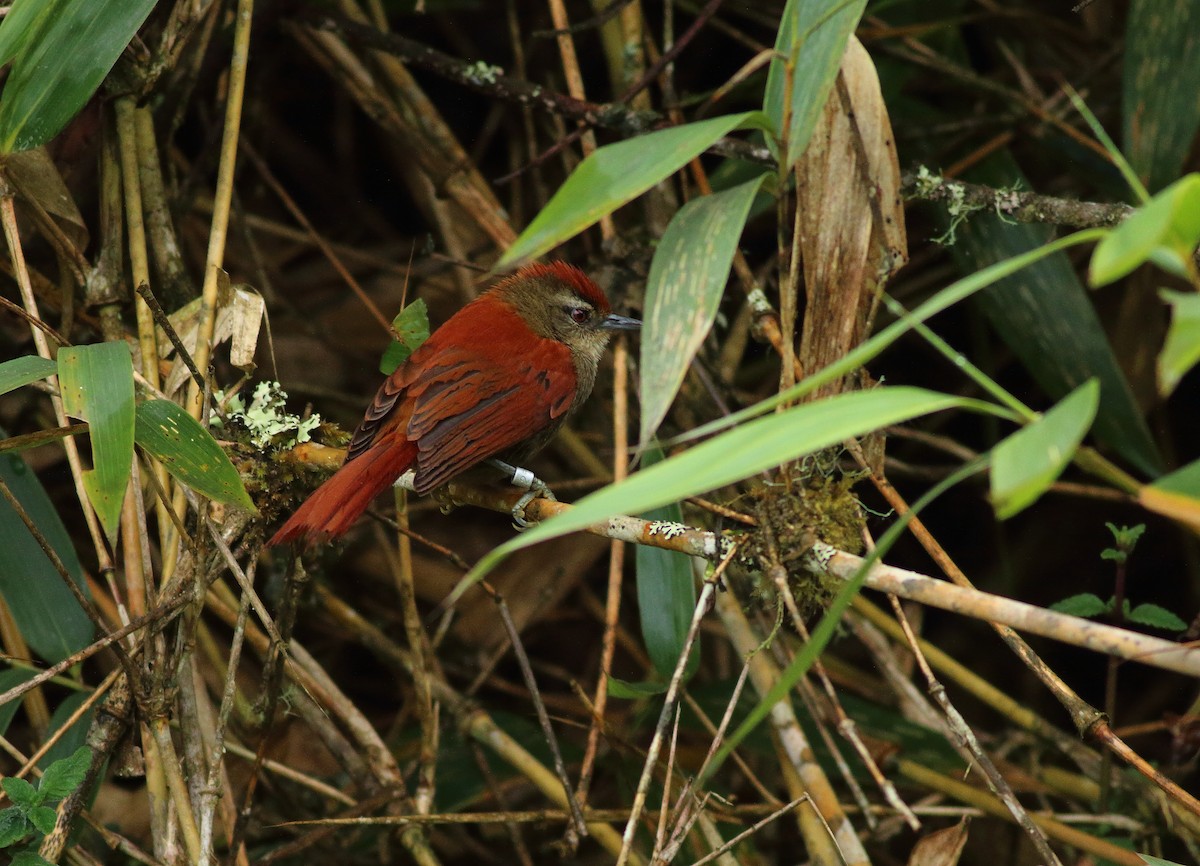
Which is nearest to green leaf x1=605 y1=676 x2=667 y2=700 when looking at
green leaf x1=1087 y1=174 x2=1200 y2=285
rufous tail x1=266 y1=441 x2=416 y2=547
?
rufous tail x1=266 y1=441 x2=416 y2=547

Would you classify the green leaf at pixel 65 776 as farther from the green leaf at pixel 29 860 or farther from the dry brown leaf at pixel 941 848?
the dry brown leaf at pixel 941 848

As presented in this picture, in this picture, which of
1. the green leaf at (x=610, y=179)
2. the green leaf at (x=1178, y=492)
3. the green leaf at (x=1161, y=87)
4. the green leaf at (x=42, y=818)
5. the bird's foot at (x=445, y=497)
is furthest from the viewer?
the green leaf at (x=1161, y=87)

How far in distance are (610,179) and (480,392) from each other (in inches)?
46.9

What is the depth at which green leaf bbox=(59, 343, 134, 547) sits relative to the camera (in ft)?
5.66

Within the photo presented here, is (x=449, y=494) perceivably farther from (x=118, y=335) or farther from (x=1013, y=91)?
(x=1013, y=91)

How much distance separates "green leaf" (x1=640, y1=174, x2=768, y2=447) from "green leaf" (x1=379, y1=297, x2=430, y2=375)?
102cm

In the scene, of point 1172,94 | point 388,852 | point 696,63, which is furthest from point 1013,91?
point 388,852

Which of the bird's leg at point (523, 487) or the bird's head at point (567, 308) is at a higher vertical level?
A: the bird's head at point (567, 308)

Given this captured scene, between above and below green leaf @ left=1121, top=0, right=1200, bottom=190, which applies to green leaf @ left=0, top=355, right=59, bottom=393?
above

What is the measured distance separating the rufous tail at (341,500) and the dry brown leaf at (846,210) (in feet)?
2.68

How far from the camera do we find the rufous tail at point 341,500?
2.03 metres

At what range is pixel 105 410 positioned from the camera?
1772mm

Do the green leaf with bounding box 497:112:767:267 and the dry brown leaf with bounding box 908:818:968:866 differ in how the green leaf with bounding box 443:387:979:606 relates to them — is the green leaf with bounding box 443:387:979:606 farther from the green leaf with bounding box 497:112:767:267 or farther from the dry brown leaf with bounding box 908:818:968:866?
the dry brown leaf with bounding box 908:818:968:866

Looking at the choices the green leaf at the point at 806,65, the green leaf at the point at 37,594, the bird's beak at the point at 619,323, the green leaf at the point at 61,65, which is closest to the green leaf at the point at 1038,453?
the green leaf at the point at 806,65
